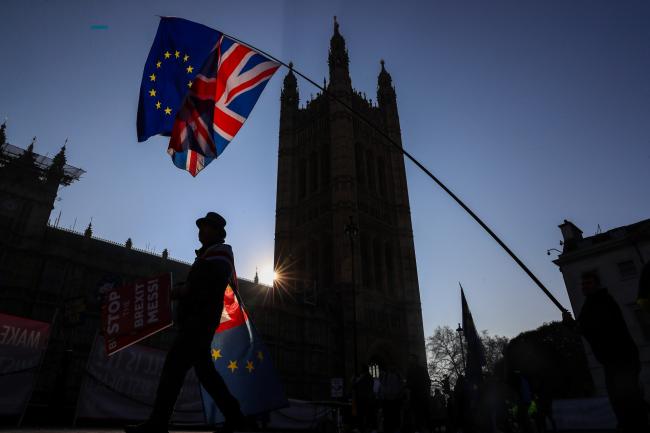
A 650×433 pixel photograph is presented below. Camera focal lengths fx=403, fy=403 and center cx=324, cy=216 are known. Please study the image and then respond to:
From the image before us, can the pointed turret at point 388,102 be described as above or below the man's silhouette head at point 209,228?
above

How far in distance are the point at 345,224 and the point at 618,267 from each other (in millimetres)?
22819

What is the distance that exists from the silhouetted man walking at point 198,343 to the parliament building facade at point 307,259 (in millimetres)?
9376

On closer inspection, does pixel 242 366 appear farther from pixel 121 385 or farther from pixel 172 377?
pixel 121 385

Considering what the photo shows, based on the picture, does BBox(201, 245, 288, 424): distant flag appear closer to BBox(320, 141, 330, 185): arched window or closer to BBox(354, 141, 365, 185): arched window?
BBox(320, 141, 330, 185): arched window

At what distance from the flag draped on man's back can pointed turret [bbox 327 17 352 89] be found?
44.0m

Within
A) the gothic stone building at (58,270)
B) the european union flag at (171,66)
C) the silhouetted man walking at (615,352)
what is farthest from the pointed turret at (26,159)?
the silhouetted man walking at (615,352)

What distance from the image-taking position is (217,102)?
8.48m

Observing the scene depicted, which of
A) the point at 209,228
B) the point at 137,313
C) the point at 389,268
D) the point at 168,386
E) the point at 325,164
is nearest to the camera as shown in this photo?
the point at 168,386

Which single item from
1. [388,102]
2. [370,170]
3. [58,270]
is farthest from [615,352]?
[388,102]

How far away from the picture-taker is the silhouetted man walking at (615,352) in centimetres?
407

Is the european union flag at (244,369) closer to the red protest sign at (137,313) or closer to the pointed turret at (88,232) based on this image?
the red protest sign at (137,313)

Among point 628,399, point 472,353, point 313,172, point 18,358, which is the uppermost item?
point 313,172

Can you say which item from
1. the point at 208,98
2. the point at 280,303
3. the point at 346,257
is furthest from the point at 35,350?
the point at 346,257

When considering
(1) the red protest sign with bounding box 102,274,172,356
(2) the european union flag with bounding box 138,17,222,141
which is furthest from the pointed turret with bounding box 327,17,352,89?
(1) the red protest sign with bounding box 102,274,172,356
